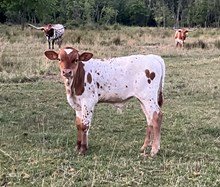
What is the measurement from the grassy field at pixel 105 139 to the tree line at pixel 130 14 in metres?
40.9

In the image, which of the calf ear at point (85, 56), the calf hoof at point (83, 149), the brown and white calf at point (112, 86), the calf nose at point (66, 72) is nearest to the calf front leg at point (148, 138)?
the brown and white calf at point (112, 86)

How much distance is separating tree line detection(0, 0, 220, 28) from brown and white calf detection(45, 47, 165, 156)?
4560 cm

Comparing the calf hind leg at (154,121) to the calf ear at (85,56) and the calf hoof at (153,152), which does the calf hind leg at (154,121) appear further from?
the calf ear at (85,56)

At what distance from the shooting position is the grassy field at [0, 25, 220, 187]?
18.9ft

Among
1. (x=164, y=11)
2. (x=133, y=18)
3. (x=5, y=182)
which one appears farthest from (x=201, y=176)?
(x=133, y=18)

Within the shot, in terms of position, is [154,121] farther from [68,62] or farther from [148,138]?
[68,62]

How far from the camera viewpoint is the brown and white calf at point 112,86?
7066 millimetres

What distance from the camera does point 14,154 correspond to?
22.0ft

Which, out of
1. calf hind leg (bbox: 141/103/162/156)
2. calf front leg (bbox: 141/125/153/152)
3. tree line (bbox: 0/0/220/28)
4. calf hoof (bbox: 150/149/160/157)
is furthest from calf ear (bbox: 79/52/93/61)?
tree line (bbox: 0/0/220/28)

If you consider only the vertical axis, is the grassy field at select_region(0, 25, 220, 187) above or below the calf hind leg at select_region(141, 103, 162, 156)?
below

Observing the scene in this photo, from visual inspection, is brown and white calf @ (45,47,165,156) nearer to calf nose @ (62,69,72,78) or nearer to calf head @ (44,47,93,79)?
calf head @ (44,47,93,79)

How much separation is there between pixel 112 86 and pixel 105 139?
1.04 m

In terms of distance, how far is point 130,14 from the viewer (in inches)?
2795

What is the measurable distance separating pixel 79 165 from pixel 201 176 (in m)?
1.52
